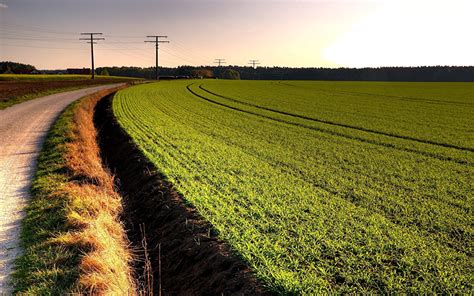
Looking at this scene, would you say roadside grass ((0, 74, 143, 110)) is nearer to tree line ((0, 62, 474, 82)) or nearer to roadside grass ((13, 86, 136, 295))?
roadside grass ((13, 86, 136, 295))

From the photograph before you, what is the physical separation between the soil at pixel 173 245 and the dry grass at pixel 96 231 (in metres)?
0.33

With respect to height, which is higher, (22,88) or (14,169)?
(22,88)

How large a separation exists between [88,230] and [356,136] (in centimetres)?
1283

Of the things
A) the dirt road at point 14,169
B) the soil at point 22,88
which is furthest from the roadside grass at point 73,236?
the soil at point 22,88

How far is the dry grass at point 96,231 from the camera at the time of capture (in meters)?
5.29

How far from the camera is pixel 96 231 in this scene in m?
6.69

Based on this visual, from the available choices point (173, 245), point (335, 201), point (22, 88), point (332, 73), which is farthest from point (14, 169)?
point (332, 73)

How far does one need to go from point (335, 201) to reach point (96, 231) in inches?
188

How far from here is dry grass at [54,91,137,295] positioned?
5.29 metres

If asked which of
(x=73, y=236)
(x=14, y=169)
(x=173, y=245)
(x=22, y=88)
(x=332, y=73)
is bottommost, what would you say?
(x=173, y=245)

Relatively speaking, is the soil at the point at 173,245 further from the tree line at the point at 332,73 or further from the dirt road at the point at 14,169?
the tree line at the point at 332,73

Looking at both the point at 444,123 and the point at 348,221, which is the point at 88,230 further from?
the point at 444,123

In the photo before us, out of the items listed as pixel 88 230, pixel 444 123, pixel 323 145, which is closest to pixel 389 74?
pixel 444 123

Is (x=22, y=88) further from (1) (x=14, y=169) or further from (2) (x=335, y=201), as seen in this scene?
(2) (x=335, y=201)
